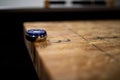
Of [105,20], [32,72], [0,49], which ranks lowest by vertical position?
[32,72]

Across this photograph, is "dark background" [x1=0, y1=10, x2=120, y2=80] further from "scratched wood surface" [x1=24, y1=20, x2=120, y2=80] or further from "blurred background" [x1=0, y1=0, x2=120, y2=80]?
"scratched wood surface" [x1=24, y1=20, x2=120, y2=80]

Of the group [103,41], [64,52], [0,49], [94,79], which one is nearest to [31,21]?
[0,49]

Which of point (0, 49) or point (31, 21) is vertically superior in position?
point (31, 21)

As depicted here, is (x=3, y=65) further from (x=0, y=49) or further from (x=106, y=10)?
(x=106, y=10)

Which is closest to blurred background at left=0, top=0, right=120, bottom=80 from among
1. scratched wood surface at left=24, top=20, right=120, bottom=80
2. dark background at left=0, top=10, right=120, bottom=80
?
dark background at left=0, top=10, right=120, bottom=80

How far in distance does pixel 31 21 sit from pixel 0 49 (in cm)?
56

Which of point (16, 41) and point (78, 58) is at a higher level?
point (78, 58)

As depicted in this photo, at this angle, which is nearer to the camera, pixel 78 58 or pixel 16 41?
pixel 78 58

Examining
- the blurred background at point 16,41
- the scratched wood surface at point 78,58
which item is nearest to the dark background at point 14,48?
the blurred background at point 16,41

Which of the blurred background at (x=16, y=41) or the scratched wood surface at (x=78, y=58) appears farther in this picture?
the blurred background at (x=16, y=41)

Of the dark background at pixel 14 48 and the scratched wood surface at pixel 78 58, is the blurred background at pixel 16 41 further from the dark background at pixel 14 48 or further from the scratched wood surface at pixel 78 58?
the scratched wood surface at pixel 78 58

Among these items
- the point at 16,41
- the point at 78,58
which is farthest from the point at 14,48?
the point at 78,58

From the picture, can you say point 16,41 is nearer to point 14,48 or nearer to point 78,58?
point 14,48

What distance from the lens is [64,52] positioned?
1286mm
